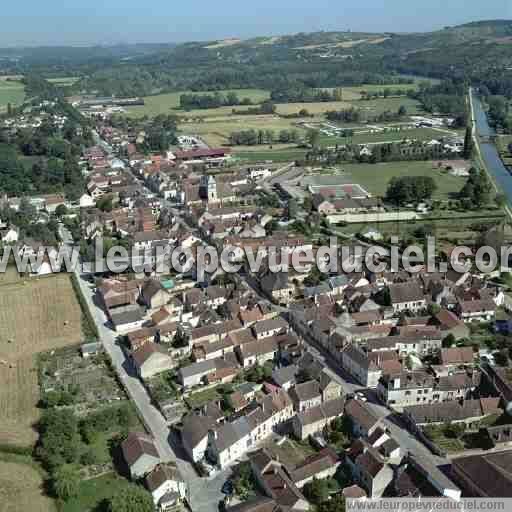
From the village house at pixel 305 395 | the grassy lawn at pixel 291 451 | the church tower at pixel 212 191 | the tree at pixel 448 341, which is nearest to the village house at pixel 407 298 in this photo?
the tree at pixel 448 341

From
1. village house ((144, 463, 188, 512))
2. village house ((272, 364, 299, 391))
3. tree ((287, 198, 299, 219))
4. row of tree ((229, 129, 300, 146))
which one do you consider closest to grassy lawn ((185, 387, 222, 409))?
village house ((272, 364, 299, 391))

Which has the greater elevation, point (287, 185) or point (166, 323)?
point (287, 185)

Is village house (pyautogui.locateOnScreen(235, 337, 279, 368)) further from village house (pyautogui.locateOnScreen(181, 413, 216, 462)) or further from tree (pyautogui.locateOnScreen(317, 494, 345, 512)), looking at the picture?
tree (pyautogui.locateOnScreen(317, 494, 345, 512))

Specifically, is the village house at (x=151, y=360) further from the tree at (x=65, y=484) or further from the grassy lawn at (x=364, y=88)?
the grassy lawn at (x=364, y=88)

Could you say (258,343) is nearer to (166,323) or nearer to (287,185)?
(166,323)

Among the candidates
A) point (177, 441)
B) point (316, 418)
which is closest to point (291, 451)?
point (316, 418)

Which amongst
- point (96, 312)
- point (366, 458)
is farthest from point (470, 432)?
point (96, 312)
